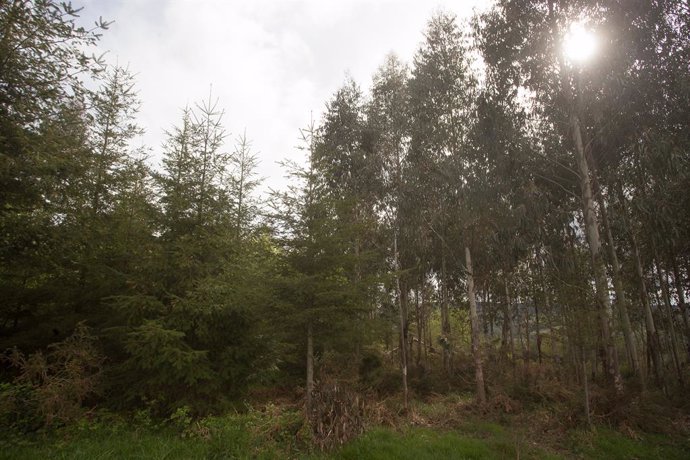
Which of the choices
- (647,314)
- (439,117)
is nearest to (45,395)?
(439,117)

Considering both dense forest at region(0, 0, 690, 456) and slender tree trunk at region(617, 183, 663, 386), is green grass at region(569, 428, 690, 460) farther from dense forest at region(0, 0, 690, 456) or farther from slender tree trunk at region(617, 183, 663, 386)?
slender tree trunk at region(617, 183, 663, 386)

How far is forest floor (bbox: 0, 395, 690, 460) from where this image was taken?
246 inches

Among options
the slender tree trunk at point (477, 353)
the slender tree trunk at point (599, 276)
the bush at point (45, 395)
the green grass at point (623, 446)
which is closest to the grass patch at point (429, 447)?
the green grass at point (623, 446)

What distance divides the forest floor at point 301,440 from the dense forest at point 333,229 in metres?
0.37

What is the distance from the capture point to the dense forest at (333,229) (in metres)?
7.19

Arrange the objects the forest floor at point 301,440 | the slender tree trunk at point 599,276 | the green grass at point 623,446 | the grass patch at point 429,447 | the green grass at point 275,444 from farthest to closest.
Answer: the slender tree trunk at point 599,276
the green grass at point 623,446
the grass patch at point 429,447
the forest floor at point 301,440
the green grass at point 275,444

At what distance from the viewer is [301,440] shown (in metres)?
7.17

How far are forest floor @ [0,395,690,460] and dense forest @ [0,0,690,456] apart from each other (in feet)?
1.22

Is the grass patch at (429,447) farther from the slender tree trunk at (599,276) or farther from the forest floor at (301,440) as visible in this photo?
the slender tree trunk at (599,276)

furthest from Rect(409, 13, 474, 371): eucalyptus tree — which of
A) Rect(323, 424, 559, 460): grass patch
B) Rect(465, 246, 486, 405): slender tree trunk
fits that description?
Rect(323, 424, 559, 460): grass patch

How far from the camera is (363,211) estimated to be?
15938mm

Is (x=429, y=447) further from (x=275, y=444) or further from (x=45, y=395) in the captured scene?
(x=45, y=395)

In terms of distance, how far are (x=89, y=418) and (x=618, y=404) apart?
1276 centimetres

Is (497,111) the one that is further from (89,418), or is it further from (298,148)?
(89,418)
